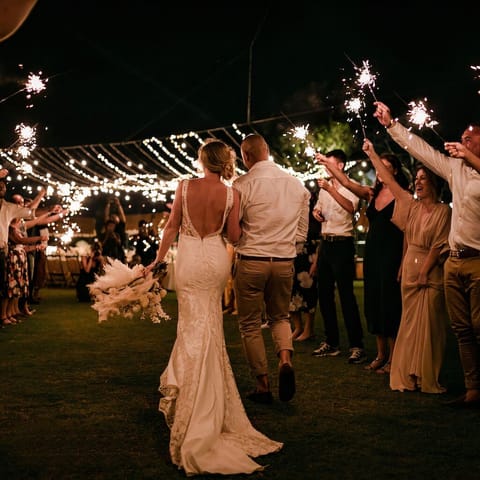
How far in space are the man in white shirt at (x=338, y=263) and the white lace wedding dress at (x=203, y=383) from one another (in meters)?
3.19

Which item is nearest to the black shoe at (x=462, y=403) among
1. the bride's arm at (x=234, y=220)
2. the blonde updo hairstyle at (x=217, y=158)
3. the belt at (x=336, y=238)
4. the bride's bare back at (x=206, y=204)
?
the bride's arm at (x=234, y=220)

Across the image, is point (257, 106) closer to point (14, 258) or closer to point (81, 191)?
point (81, 191)

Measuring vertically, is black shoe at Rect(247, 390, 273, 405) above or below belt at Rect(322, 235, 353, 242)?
below

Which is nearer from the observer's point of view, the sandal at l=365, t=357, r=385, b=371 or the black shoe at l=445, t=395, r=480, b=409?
the black shoe at l=445, t=395, r=480, b=409

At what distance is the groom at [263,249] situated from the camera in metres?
6.20

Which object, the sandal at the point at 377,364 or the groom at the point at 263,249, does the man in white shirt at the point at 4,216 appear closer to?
the groom at the point at 263,249

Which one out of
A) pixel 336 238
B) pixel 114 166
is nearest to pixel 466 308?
pixel 336 238

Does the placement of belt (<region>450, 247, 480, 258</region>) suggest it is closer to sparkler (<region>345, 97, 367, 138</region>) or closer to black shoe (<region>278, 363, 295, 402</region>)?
sparkler (<region>345, 97, 367, 138</region>)

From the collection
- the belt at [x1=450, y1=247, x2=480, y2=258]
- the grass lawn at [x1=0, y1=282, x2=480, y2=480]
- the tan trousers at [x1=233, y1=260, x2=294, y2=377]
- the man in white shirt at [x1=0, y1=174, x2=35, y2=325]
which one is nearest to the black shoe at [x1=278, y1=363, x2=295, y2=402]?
the grass lawn at [x1=0, y1=282, x2=480, y2=480]

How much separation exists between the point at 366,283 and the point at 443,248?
129 centimetres

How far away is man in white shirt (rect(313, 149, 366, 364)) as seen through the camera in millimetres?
8289

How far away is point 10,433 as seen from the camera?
509 cm

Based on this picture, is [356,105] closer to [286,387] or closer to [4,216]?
[286,387]

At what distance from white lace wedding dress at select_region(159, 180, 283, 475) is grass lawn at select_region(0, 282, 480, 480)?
0.49ft
